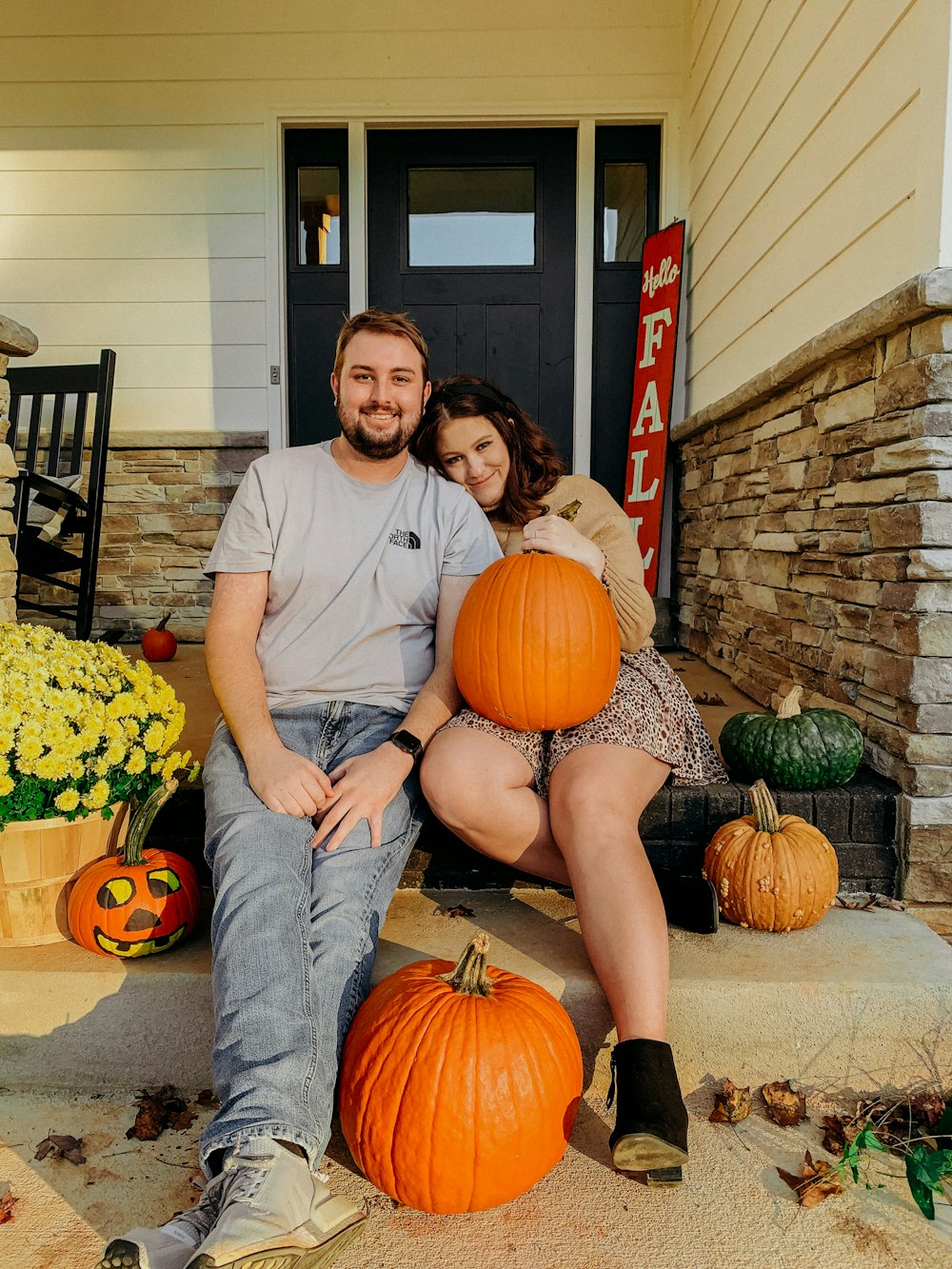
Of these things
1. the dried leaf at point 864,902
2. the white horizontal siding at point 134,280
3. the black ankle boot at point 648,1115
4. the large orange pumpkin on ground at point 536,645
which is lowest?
the black ankle boot at point 648,1115

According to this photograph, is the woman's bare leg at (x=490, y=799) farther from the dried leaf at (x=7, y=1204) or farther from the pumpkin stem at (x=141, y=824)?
the dried leaf at (x=7, y=1204)

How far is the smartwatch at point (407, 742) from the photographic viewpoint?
1.80 m

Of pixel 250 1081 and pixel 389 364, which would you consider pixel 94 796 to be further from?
pixel 389 364

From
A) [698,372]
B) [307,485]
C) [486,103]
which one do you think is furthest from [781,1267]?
[486,103]

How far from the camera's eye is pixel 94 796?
176cm

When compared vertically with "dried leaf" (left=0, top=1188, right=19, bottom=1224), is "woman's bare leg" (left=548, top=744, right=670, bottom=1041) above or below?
above

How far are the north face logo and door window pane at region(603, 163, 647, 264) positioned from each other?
3.11 metres

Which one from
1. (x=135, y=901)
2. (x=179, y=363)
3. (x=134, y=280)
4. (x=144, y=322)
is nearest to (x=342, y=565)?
(x=135, y=901)

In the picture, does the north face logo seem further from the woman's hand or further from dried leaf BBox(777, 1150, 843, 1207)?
dried leaf BBox(777, 1150, 843, 1207)

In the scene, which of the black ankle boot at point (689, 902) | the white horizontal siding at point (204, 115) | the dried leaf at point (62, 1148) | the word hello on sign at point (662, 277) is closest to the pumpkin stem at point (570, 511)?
the black ankle boot at point (689, 902)

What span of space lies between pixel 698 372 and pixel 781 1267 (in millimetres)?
3677

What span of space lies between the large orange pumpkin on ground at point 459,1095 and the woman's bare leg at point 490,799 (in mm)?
415

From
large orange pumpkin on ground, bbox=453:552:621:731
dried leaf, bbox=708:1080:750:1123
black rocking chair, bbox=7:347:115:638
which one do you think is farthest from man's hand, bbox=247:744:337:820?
black rocking chair, bbox=7:347:115:638

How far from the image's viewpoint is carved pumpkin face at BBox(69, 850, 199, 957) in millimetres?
1731
